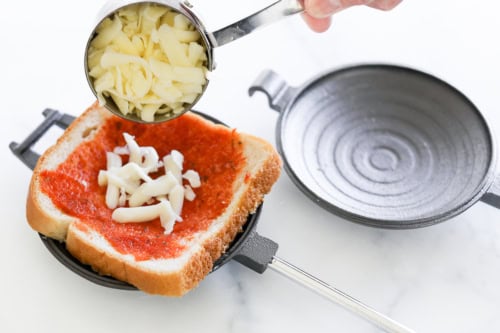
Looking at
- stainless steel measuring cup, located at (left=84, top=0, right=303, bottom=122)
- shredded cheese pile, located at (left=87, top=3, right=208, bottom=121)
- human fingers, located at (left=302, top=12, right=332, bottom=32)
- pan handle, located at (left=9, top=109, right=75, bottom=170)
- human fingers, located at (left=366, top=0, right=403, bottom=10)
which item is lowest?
pan handle, located at (left=9, top=109, right=75, bottom=170)

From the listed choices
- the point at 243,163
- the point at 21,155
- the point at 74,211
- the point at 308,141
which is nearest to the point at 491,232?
the point at 308,141

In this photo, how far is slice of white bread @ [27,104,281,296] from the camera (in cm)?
157

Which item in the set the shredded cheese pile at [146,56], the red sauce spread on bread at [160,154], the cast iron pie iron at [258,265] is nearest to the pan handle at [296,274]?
the cast iron pie iron at [258,265]

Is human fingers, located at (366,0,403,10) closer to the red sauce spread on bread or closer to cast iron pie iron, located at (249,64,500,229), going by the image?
cast iron pie iron, located at (249,64,500,229)

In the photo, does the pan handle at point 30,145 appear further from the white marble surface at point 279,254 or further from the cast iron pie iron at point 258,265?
the cast iron pie iron at point 258,265

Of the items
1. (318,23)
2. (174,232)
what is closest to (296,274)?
(174,232)

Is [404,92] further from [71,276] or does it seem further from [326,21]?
[71,276]

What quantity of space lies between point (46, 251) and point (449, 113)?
4.01ft

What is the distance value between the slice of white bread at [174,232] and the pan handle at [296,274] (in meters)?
0.06

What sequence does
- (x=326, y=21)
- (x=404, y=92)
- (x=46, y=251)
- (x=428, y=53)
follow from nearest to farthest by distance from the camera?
(x=46, y=251)
(x=326, y=21)
(x=404, y=92)
(x=428, y=53)

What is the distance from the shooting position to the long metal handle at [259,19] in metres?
1.56

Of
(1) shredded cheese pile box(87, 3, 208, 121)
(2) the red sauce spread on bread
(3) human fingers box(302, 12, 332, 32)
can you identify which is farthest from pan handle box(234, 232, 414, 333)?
(3) human fingers box(302, 12, 332, 32)

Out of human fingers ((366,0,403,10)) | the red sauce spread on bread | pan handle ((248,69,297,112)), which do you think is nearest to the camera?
the red sauce spread on bread

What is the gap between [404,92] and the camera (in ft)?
6.87
